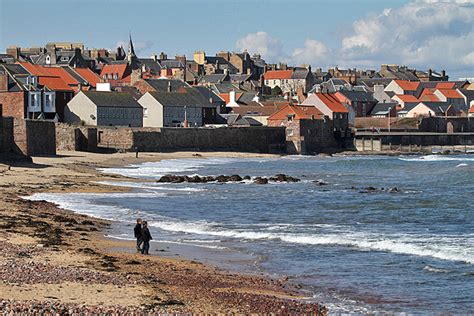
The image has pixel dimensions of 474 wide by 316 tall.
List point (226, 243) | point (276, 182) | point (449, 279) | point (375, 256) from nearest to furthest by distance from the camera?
1. point (449, 279)
2. point (375, 256)
3. point (226, 243)
4. point (276, 182)

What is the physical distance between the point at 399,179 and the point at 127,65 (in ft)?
271

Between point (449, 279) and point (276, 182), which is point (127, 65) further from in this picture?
point (449, 279)

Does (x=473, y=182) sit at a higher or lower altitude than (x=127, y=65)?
lower

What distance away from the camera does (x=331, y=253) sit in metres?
22.6

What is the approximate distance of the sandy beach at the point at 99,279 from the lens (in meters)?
14.3

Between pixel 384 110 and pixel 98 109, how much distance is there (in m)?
49.4

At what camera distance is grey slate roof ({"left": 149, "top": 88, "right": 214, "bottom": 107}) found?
82.9m

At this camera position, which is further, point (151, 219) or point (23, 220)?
point (151, 219)

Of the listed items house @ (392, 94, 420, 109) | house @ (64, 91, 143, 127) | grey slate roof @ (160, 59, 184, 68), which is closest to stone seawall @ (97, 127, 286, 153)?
house @ (64, 91, 143, 127)

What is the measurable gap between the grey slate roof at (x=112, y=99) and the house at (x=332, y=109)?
22319 millimetres

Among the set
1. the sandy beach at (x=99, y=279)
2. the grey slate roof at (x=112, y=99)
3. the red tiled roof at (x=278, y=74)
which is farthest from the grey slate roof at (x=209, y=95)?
the sandy beach at (x=99, y=279)

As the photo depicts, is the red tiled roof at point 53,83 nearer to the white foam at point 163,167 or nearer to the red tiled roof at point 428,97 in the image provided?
the white foam at point 163,167

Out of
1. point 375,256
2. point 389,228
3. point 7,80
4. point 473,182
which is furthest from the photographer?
point 7,80

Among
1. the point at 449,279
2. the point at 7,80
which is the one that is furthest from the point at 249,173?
the point at 449,279
